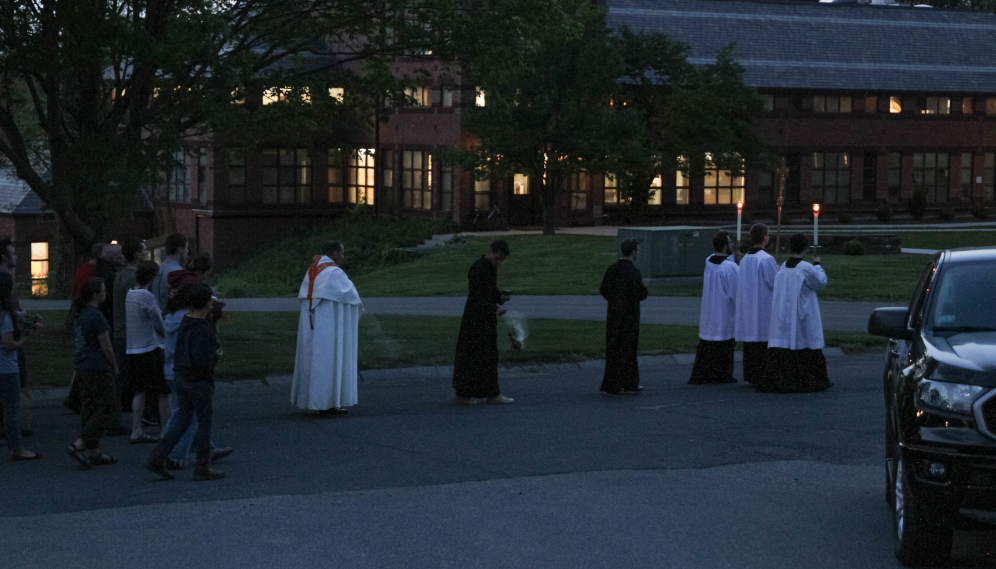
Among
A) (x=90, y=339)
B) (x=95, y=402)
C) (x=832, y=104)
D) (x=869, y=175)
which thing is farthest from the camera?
(x=869, y=175)

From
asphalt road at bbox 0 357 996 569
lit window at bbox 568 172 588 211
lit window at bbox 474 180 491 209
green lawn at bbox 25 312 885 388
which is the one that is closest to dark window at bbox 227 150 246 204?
lit window at bbox 474 180 491 209

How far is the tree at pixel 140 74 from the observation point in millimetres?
14922

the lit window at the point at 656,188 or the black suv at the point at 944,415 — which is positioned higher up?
the lit window at the point at 656,188

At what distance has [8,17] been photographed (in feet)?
49.7

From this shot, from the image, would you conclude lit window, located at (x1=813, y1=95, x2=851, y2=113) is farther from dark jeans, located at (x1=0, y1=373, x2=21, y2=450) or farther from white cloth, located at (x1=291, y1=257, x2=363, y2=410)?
dark jeans, located at (x1=0, y1=373, x2=21, y2=450)

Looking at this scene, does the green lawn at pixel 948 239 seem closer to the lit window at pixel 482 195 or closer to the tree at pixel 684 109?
the tree at pixel 684 109

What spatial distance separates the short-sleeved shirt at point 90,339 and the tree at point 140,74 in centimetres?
524

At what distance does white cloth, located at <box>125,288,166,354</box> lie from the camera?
10758 millimetres

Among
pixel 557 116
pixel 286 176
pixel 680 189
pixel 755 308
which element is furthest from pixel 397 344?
pixel 680 189

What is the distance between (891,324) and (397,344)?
10866 mm

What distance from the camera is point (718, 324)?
49.6ft

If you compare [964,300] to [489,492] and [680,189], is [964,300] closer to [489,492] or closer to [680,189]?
[489,492]

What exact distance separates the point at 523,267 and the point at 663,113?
16.7 meters

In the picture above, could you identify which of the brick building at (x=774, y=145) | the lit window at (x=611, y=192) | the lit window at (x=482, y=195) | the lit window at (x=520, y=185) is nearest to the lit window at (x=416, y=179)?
the brick building at (x=774, y=145)
